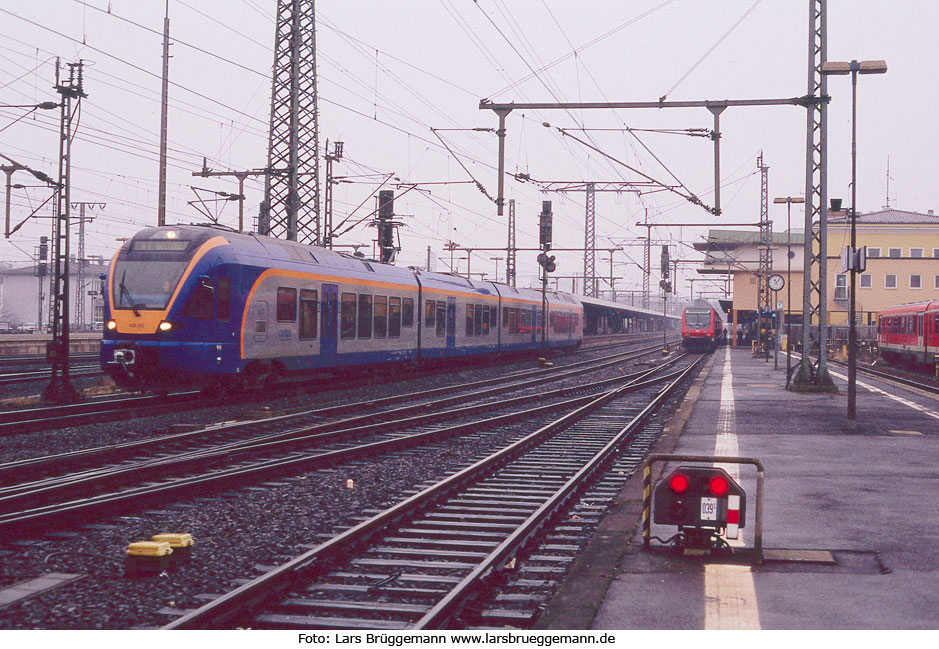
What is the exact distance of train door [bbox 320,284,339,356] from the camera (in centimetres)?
2191

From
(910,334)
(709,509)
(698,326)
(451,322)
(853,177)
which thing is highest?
(853,177)

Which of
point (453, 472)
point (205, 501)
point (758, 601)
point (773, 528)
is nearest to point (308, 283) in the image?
point (453, 472)

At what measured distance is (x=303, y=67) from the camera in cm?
2736

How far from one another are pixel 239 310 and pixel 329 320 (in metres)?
4.28

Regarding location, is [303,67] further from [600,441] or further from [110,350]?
[600,441]

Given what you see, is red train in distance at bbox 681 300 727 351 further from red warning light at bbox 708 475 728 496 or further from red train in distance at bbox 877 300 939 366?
red warning light at bbox 708 475 728 496

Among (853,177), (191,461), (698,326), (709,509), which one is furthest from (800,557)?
(698,326)

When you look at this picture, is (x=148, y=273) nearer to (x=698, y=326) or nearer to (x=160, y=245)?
(x=160, y=245)

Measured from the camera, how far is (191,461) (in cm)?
1112

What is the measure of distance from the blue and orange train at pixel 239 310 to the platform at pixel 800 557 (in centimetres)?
851

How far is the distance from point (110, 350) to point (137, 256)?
176 cm

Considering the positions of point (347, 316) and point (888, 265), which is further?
point (888, 265)

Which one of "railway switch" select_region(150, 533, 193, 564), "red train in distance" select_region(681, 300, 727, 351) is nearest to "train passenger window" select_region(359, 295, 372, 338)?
"railway switch" select_region(150, 533, 193, 564)
